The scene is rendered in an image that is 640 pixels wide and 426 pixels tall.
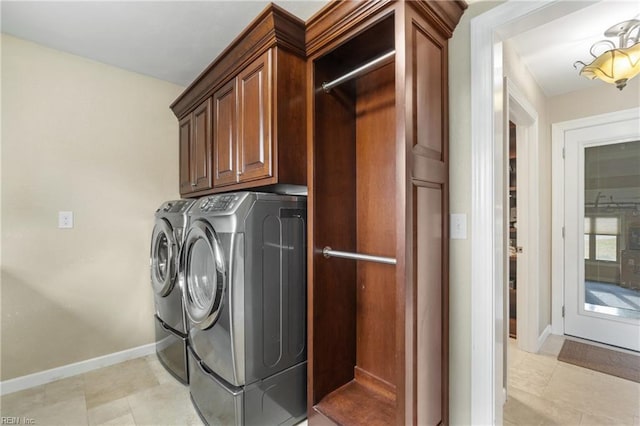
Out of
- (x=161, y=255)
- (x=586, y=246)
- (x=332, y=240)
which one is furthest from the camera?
(x=586, y=246)

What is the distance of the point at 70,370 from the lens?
2.29 metres

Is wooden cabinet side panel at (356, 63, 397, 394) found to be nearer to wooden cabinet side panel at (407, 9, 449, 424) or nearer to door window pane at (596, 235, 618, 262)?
wooden cabinet side panel at (407, 9, 449, 424)

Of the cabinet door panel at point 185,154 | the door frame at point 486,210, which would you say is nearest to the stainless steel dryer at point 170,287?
the cabinet door panel at point 185,154

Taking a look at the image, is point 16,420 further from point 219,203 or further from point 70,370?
point 219,203

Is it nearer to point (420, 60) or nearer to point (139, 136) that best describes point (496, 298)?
point (420, 60)

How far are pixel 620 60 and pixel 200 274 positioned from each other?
2.87 m

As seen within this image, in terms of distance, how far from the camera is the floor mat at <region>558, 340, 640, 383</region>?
2.29 metres

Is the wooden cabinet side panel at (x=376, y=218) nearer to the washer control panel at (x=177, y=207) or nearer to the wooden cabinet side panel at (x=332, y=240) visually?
the wooden cabinet side panel at (x=332, y=240)

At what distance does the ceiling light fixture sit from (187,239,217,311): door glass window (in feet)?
8.73

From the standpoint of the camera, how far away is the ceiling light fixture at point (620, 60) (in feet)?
5.56

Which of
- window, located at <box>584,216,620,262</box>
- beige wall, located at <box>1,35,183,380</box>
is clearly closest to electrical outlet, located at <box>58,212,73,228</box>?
beige wall, located at <box>1,35,183,380</box>

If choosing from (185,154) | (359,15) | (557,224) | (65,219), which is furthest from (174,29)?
(557,224)

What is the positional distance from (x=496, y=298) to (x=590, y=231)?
2530 mm

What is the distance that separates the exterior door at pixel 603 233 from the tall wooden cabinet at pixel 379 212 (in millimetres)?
2564
